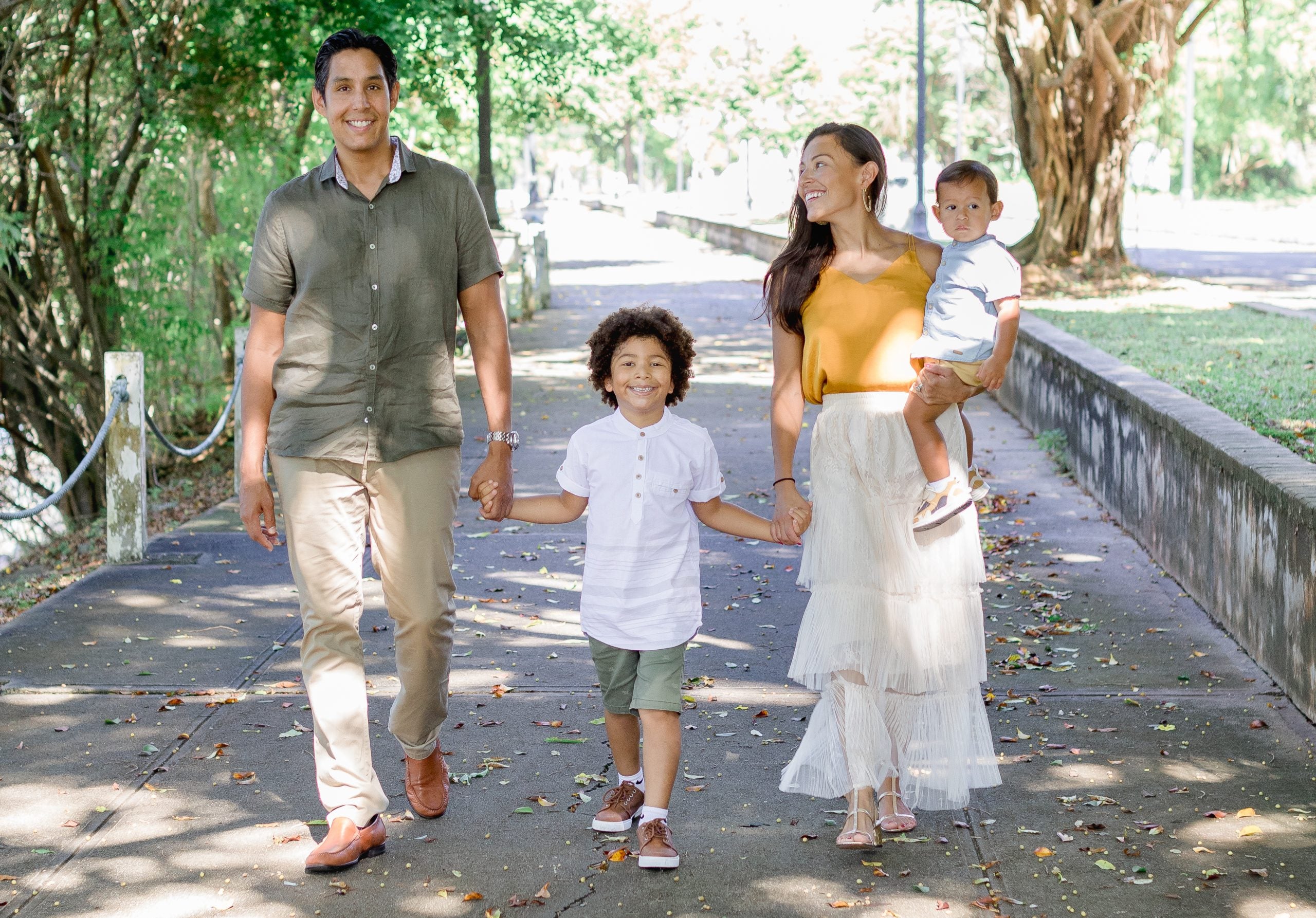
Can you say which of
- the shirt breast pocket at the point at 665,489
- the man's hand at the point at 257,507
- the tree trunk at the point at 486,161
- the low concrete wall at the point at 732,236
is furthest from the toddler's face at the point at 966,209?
the low concrete wall at the point at 732,236

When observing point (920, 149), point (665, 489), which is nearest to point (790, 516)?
point (665, 489)

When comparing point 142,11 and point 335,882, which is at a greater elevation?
point 142,11

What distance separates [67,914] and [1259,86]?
208 ft

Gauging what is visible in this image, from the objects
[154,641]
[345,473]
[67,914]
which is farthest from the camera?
[154,641]

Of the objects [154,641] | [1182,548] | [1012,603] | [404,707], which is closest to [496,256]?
[404,707]

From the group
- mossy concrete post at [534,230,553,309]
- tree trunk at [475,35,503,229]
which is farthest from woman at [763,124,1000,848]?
mossy concrete post at [534,230,553,309]

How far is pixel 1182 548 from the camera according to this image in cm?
675

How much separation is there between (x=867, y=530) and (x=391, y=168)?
5.48 feet

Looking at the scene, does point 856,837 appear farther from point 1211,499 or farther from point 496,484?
point 1211,499

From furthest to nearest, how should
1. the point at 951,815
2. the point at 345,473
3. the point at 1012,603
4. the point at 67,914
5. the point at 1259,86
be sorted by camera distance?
the point at 1259,86
the point at 1012,603
the point at 951,815
the point at 345,473
the point at 67,914

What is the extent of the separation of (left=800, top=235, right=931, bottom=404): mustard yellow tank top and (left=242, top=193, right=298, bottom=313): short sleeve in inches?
57.6

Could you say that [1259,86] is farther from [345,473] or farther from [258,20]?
[345,473]

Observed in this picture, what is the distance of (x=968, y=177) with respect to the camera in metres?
4.04

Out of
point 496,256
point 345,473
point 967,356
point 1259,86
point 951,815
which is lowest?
point 951,815
